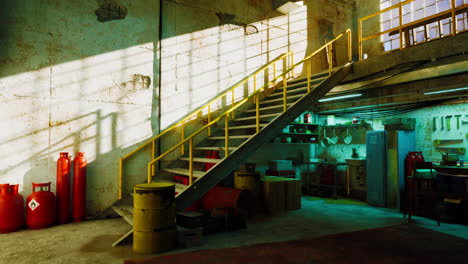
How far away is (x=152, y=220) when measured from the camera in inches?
181

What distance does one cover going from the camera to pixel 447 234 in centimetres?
564

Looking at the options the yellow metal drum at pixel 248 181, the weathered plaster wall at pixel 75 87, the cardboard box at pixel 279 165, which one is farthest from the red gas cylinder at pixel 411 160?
the weathered plaster wall at pixel 75 87

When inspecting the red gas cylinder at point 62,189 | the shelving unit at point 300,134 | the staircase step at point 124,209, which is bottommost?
the staircase step at point 124,209

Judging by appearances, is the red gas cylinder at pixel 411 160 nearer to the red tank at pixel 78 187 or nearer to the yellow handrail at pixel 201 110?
the yellow handrail at pixel 201 110

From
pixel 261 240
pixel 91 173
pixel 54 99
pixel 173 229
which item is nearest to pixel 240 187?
pixel 261 240

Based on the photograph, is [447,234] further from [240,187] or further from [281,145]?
[281,145]

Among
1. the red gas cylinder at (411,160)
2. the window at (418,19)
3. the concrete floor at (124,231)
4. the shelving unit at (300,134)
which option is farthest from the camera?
the shelving unit at (300,134)

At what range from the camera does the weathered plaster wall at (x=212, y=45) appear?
764 centimetres

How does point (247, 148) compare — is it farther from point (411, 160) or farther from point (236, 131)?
point (411, 160)

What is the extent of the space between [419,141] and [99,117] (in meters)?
9.82

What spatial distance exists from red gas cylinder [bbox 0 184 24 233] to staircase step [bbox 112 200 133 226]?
→ 1742 millimetres

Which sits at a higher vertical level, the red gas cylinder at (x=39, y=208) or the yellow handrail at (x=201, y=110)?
the yellow handrail at (x=201, y=110)

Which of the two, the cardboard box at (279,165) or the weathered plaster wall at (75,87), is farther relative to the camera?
the cardboard box at (279,165)

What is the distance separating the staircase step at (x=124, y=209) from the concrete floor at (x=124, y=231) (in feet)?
0.91
